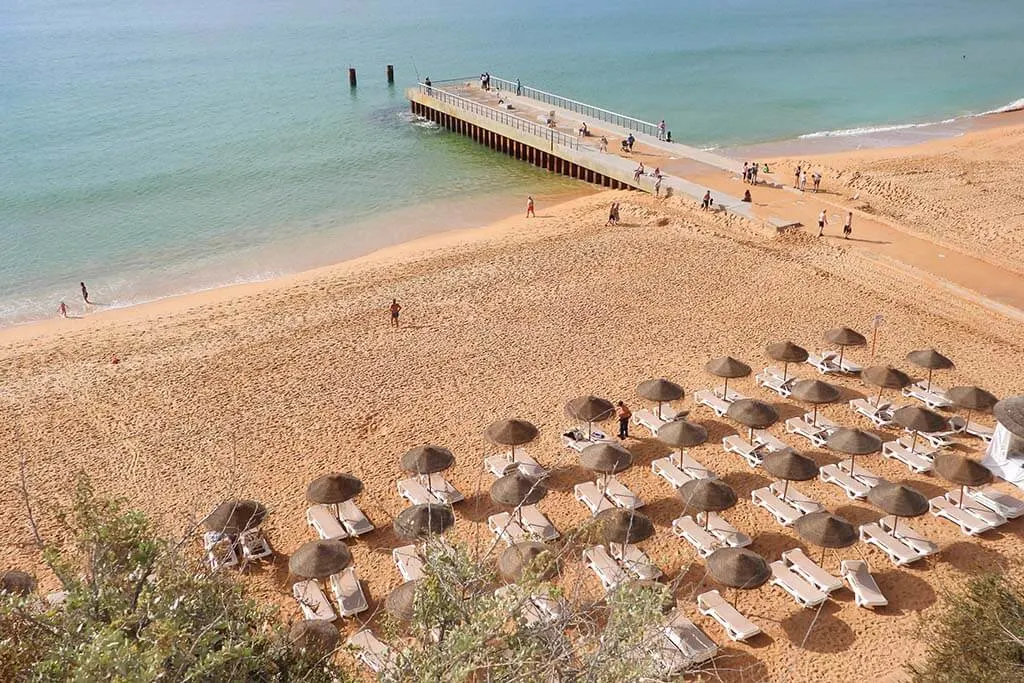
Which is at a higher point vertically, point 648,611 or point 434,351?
point 648,611

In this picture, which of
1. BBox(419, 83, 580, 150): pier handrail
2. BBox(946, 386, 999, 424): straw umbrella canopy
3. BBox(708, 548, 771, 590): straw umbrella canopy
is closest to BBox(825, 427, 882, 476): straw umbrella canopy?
BBox(946, 386, 999, 424): straw umbrella canopy

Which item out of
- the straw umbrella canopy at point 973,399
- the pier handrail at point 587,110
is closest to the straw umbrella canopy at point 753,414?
the straw umbrella canopy at point 973,399

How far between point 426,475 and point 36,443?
29.7 feet

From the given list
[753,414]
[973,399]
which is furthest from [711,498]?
[973,399]

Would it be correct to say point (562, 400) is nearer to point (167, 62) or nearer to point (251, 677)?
point (251, 677)

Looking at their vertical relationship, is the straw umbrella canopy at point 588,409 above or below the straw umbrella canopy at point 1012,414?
below

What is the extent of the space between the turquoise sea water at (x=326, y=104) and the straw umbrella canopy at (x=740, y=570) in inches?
913

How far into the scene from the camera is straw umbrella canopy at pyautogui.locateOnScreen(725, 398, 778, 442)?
16359 mm

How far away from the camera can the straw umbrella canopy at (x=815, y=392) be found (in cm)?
1714

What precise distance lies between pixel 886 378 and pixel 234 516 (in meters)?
12.8

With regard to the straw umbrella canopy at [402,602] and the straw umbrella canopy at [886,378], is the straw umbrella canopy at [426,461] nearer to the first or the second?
the straw umbrella canopy at [402,602]

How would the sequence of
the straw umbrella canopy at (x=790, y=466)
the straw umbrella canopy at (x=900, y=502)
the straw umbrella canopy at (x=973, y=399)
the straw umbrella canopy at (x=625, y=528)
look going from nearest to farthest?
the straw umbrella canopy at (x=625, y=528) → the straw umbrella canopy at (x=900, y=502) → the straw umbrella canopy at (x=790, y=466) → the straw umbrella canopy at (x=973, y=399)

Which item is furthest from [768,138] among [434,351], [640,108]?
[434,351]

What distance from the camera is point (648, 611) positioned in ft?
23.5
